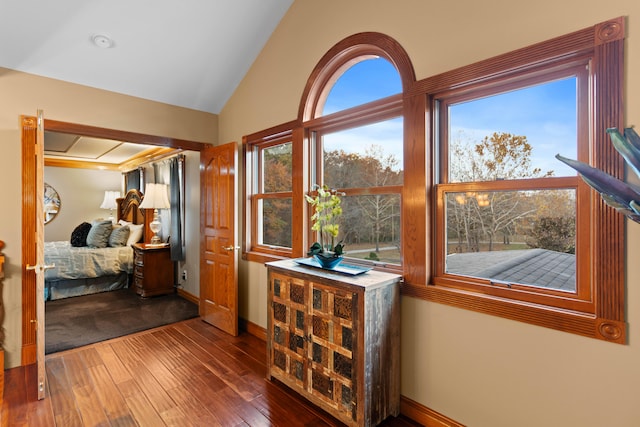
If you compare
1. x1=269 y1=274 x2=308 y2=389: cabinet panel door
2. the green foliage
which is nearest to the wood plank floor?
x1=269 y1=274 x2=308 y2=389: cabinet panel door

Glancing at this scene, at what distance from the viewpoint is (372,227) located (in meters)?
2.54

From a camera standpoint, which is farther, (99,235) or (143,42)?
(99,235)

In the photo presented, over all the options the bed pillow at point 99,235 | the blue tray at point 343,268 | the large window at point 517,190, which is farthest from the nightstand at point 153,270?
the large window at point 517,190

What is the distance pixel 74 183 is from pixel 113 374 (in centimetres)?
675

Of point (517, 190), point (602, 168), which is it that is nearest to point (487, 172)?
point (517, 190)

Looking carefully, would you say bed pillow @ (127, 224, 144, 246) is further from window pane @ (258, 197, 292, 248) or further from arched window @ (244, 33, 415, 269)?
arched window @ (244, 33, 415, 269)

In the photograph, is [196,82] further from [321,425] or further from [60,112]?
[321,425]

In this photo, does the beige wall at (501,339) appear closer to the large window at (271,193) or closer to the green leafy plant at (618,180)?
the green leafy plant at (618,180)

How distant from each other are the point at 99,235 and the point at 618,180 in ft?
21.6

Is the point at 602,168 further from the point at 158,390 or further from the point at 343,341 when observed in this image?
the point at 158,390

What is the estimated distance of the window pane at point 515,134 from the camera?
1.65 metres

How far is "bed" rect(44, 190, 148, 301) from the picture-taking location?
15.7 ft

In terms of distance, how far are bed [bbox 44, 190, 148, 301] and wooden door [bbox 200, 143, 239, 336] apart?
2288 millimetres

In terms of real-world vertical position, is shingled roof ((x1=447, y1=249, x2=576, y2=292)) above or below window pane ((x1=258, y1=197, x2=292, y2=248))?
below
